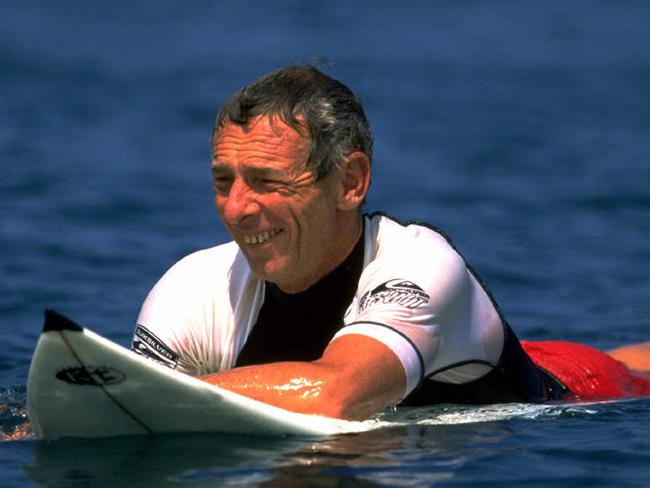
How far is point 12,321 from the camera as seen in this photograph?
10.0 metres

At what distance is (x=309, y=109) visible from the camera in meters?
6.00

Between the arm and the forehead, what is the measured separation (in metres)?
0.69

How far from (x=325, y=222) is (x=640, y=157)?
1101 centimetres

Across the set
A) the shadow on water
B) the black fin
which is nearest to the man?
the shadow on water

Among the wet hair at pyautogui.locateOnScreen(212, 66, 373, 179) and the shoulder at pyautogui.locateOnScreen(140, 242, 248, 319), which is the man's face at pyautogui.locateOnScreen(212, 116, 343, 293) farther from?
the shoulder at pyautogui.locateOnScreen(140, 242, 248, 319)

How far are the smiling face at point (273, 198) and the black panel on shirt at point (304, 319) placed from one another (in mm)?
141

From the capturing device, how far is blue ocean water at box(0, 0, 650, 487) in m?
6.00

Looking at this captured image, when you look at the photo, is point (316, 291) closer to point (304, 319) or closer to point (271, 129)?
point (304, 319)

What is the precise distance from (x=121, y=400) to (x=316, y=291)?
3.03 feet

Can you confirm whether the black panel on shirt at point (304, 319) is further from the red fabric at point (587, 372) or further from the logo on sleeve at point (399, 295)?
the red fabric at point (587, 372)

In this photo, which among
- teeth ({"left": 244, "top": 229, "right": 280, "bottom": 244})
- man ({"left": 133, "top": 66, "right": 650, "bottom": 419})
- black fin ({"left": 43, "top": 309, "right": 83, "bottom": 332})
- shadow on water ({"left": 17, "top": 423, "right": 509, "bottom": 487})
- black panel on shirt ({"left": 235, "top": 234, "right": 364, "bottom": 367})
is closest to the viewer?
black fin ({"left": 43, "top": 309, "right": 83, "bottom": 332})

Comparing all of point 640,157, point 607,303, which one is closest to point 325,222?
point 607,303

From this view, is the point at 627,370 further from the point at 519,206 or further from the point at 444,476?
the point at 519,206

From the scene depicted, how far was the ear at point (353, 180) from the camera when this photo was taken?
6.14 meters
